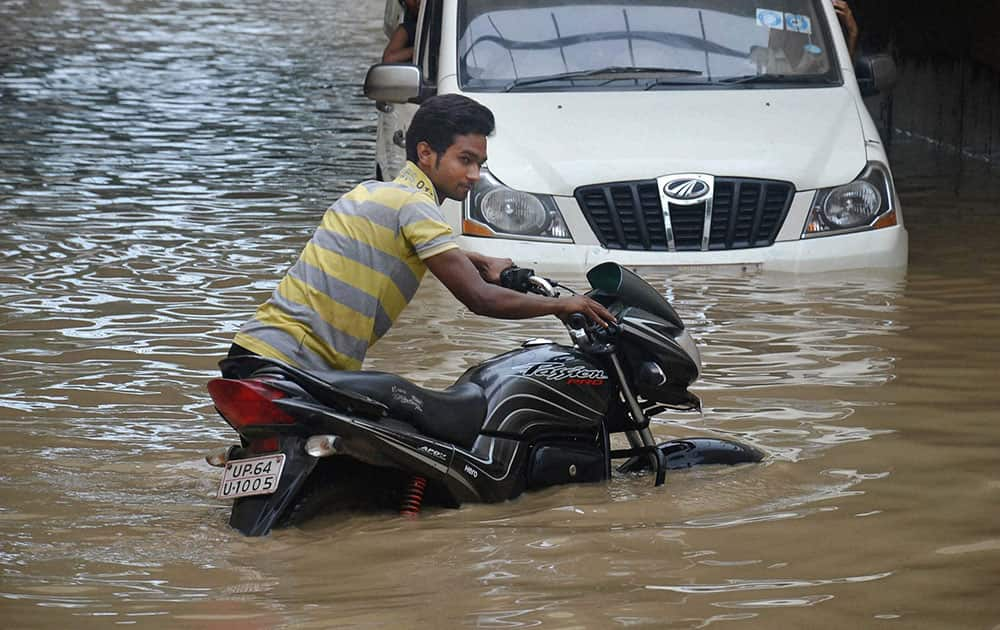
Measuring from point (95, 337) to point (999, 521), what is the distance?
15.7 ft

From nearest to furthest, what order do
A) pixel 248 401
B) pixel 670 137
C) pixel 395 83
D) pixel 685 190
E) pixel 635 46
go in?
pixel 248 401, pixel 685 190, pixel 670 137, pixel 395 83, pixel 635 46

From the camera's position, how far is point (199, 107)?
20.7 meters

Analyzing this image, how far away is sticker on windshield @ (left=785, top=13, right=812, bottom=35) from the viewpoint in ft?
32.9

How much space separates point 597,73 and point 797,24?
1.27m

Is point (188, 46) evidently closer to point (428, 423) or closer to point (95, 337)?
point (95, 337)

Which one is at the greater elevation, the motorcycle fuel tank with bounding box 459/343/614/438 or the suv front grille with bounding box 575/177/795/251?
the motorcycle fuel tank with bounding box 459/343/614/438

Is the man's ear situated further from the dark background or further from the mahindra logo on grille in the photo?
the dark background

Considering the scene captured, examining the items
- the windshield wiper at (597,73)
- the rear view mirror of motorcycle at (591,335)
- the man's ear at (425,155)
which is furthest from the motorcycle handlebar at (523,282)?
the windshield wiper at (597,73)

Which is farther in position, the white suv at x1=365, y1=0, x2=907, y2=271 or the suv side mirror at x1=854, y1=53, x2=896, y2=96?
the suv side mirror at x1=854, y1=53, x2=896, y2=96

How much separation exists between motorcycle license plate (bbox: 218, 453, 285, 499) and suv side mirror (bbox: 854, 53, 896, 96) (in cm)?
563

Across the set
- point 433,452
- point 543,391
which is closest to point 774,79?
point 543,391

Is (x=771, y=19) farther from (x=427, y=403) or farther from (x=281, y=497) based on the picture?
(x=281, y=497)

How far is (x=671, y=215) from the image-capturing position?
899 centimetres

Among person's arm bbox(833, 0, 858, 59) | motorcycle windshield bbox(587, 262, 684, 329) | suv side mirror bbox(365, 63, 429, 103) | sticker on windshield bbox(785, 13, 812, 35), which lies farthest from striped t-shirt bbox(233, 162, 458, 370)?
person's arm bbox(833, 0, 858, 59)
